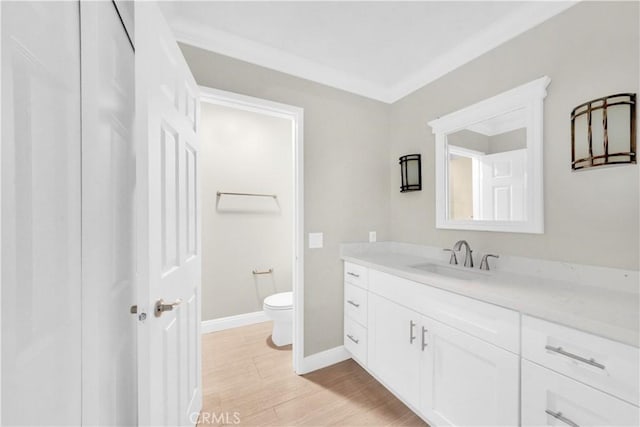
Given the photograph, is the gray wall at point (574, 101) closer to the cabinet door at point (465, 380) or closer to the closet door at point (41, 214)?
the cabinet door at point (465, 380)

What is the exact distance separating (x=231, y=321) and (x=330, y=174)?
1938mm

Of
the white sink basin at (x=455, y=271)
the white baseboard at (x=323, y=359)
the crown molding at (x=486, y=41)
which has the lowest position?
the white baseboard at (x=323, y=359)

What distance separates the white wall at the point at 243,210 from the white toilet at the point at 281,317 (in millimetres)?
588

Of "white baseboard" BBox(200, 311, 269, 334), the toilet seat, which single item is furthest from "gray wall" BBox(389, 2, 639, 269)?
"white baseboard" BBox(200, 311, 269, 334)

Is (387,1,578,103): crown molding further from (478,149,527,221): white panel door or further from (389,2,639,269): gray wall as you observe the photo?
(478,149,527,221): white panel door

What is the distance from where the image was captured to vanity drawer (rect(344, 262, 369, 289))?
186cm

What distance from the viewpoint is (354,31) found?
164 cm

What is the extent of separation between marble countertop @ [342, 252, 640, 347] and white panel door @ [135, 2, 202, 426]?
124 cm

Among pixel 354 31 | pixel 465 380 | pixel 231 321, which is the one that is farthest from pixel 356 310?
pixel 354 31

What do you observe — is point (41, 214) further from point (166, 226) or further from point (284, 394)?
point (284, 394)

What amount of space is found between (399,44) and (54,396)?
240 centimetres

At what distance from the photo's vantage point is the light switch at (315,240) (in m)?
1.99

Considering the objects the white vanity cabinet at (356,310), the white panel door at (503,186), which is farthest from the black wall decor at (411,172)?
the white vanity cabinet at (356,310)

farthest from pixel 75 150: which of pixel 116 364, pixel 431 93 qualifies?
pixel 431 93
